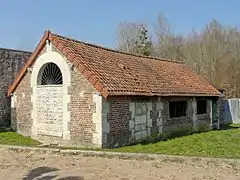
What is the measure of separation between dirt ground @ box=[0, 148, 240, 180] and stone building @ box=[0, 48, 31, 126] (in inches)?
330

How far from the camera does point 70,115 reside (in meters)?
16.1

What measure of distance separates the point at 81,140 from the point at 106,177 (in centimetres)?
630

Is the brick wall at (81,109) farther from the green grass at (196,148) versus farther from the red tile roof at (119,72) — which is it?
the green grass at (196,148)

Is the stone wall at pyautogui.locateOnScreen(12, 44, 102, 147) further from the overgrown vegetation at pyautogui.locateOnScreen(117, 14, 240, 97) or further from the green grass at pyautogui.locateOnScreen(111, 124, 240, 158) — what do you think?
the overgrown vegetation at pyautogui.locateOnScreen(117, 14, 240, 97)

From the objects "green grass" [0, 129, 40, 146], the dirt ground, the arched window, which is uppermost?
the arched window

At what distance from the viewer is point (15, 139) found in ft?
57.4

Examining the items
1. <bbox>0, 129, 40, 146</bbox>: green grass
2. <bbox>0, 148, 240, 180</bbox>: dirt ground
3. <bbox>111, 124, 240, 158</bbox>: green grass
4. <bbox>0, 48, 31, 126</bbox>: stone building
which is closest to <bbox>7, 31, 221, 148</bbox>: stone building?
<bbox>0, 129, 40, 146</bbox>: green grass

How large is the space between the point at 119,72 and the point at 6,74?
679cm

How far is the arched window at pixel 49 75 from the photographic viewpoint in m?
17.2

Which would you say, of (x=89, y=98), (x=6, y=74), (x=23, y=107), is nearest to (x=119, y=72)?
(x=89, y=98)

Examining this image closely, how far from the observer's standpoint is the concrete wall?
50.6 feet

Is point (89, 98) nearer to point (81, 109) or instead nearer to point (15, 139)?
point (81, 109)

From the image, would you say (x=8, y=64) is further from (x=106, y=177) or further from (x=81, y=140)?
(x=106, y=177)

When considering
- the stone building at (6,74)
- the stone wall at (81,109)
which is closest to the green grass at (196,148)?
the stone wall at (81,109)
